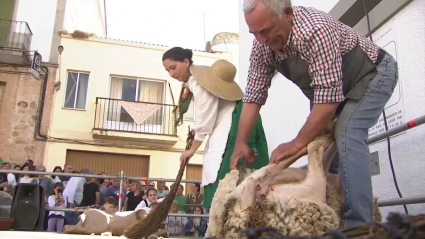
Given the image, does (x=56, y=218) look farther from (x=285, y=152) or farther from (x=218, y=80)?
(x=285, y=152)

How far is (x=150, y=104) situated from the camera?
1788 centimetres

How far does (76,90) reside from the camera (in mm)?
17328

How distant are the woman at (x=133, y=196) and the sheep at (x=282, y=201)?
6.08 m

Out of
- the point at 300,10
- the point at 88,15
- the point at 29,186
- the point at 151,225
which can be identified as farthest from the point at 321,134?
the point at 88,15

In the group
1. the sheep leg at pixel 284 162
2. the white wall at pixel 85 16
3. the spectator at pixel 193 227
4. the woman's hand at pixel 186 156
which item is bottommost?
the spectator at pixel 193 227

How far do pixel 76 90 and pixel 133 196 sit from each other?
10.1 meters

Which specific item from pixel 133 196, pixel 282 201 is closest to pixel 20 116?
pixel 133 196

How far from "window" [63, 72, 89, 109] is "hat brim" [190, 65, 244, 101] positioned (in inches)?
567

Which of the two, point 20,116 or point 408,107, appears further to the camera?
point 20,116

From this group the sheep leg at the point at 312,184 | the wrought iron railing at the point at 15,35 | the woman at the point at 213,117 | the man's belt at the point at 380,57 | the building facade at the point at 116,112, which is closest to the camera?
the sheep leg at the point at 312,184

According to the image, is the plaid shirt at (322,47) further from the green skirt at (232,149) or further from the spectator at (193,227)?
the spectator at (193,227)

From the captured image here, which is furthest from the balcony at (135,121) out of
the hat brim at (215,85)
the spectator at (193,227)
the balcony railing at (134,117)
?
the hat brim at (215,85)

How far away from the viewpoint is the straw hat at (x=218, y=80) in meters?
3.62

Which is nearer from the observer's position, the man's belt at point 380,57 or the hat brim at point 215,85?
the man's belt at point 380,57
